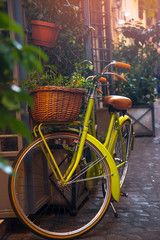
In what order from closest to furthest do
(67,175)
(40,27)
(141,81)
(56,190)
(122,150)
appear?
1. (67,175)
2. (56,190)
3. (40,27)
4. (122,150)
5. (141,81)

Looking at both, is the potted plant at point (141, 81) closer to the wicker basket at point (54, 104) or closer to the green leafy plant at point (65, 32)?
the green leafy plant at point (65, 32)

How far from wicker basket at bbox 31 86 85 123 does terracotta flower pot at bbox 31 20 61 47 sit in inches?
38.0

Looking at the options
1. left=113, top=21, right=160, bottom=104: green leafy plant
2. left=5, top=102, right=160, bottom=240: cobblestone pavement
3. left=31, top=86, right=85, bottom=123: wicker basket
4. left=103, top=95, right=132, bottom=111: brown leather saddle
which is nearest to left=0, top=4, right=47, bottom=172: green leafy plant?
left=31, top=86, right=85, bottom=123: wicker basket

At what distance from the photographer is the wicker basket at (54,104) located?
8.32 ft

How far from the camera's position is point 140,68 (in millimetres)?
8719

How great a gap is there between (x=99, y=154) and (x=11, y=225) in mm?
932

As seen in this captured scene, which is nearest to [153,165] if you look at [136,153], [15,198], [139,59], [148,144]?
[136,153]

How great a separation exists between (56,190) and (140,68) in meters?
5.94

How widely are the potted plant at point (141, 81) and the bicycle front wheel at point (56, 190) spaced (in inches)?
188

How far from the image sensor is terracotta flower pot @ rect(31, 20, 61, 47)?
338cm

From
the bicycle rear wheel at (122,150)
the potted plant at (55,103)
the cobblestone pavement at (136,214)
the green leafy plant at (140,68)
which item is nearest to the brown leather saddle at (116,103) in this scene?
the bicycle rear wheel at (122,150)

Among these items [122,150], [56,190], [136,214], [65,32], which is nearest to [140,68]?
[65,32]

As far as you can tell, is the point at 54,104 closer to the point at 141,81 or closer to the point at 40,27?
the point at 40,27

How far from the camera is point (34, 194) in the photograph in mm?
3045
